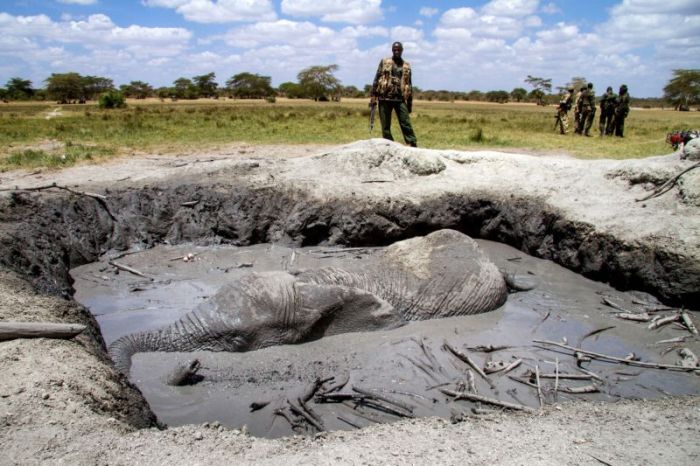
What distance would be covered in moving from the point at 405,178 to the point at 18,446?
7.87m

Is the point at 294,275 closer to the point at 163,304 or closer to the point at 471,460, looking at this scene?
the point at 163,304

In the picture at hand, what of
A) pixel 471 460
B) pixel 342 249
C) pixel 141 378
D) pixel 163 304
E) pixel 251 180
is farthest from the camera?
pixel 251 180

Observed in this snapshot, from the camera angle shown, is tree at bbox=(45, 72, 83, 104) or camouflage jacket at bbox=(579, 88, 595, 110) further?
tree at bbox=(45, 72, 83, 104)

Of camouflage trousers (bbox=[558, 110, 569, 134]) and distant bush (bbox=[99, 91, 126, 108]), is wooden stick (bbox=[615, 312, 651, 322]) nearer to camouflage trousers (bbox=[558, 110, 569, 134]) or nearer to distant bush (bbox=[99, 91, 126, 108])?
camouflage trousers (bbox=[558, 110, 569, 134])

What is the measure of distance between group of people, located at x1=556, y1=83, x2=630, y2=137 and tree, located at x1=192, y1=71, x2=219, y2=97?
146 feet

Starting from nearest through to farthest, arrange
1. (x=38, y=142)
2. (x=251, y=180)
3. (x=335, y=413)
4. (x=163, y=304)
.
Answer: (x=335, y=413)
(x=163, y=304)
(x=251, y=180)
(x=38, y=142)

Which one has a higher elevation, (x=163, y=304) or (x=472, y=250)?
(x=472, y=250)

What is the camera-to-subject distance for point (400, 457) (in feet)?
11.2

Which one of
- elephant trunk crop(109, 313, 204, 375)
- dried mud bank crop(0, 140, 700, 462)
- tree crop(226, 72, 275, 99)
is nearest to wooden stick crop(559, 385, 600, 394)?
dried mud bank crop(0, 140, 700, 462)

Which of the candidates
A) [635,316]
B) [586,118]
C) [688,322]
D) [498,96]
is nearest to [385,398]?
[635,316]

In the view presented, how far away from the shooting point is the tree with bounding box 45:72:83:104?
4384cm

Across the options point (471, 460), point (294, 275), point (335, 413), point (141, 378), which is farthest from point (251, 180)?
point (471, 460)

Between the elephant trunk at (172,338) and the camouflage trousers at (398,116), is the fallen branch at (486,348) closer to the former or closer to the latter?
the elephant trunk at (172,338)

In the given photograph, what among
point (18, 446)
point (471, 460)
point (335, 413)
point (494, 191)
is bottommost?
point (335, 413)
